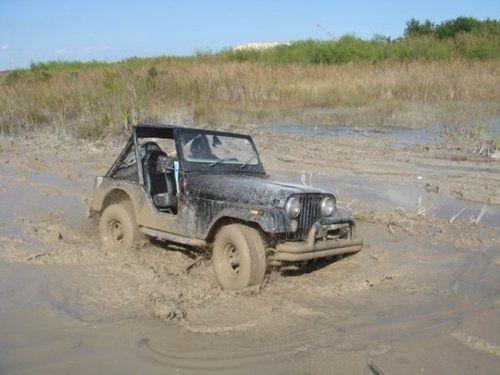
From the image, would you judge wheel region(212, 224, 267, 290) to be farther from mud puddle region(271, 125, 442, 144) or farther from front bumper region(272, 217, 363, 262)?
mud puddle region(271, 125, 442, 144)

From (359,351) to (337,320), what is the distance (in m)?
0.62

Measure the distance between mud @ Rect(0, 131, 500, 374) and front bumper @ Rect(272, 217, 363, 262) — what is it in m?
0.32

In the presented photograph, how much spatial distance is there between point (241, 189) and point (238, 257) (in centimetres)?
65

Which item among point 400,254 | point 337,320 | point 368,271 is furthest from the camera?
point 400,254

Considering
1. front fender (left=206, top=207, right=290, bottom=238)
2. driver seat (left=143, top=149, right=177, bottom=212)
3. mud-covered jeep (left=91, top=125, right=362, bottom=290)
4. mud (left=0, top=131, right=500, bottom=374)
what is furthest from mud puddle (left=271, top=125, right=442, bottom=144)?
front fender (left=206, top=207, right=290, bottom=238)

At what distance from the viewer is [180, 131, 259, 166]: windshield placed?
6.41m

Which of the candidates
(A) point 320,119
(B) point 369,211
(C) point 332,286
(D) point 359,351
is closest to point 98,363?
(D) point 359,351

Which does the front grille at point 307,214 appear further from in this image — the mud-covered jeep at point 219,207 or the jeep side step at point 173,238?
the jeep side step at point 173,238

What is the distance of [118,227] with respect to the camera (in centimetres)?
700

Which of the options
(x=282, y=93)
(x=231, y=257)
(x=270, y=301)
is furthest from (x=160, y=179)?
(x=282, y=93)

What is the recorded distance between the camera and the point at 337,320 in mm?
4613

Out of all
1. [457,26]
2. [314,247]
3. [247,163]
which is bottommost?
[314,247]

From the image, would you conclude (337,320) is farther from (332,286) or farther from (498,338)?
(498,338)

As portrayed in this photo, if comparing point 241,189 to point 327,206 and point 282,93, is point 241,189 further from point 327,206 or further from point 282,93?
point 282,93
